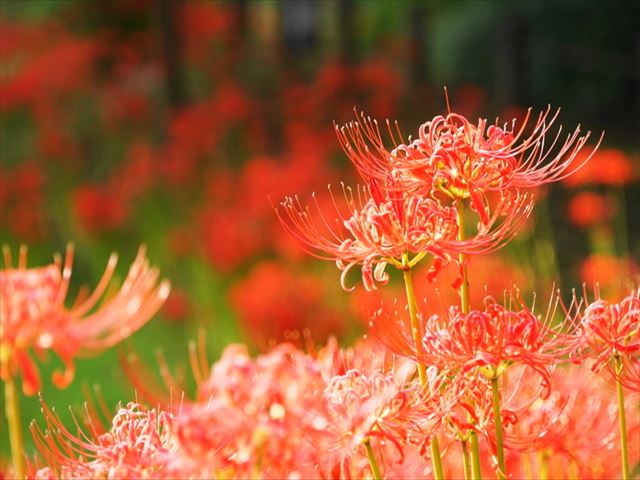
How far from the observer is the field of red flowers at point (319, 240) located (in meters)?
0.68

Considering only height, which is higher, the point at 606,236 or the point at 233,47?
the point at 233,47

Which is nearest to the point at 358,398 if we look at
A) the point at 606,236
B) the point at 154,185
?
the point at 606,236

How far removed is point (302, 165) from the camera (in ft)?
9.96

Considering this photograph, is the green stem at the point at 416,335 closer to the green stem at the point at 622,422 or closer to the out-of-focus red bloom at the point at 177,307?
the green stem at the point at 622,422

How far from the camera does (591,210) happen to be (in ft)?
8.69

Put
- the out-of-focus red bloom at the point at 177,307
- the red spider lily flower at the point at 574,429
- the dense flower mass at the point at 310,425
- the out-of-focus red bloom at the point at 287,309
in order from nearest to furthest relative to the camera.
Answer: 1. the dense flower mass at the point at 310,425
2. the red spider lily flower at the point at 574,429
3. the out-of-focus red bloom at the point at 287,309
4. the out-of-focus red bloom at the point at 177,307

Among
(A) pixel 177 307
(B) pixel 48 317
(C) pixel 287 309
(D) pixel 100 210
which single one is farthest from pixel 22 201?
(B) pixel 48 317

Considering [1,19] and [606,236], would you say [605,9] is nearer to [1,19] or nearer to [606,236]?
[606,236]

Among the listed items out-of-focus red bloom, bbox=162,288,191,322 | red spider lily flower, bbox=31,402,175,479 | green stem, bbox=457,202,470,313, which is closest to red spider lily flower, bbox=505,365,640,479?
green stem, bbox=457,202,470,313

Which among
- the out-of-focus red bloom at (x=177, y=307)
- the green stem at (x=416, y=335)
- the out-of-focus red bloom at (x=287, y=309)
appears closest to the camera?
the green stem at (x=416, y=335)

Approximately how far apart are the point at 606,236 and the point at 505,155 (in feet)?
7.08

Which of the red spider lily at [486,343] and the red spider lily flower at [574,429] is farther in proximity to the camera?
the red spider lily flower at [574,429]

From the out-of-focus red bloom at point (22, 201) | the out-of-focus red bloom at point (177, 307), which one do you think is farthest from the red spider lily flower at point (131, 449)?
the out-of-focus red bloom at point (22, 201)

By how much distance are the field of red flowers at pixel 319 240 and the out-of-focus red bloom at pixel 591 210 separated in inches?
0.4
